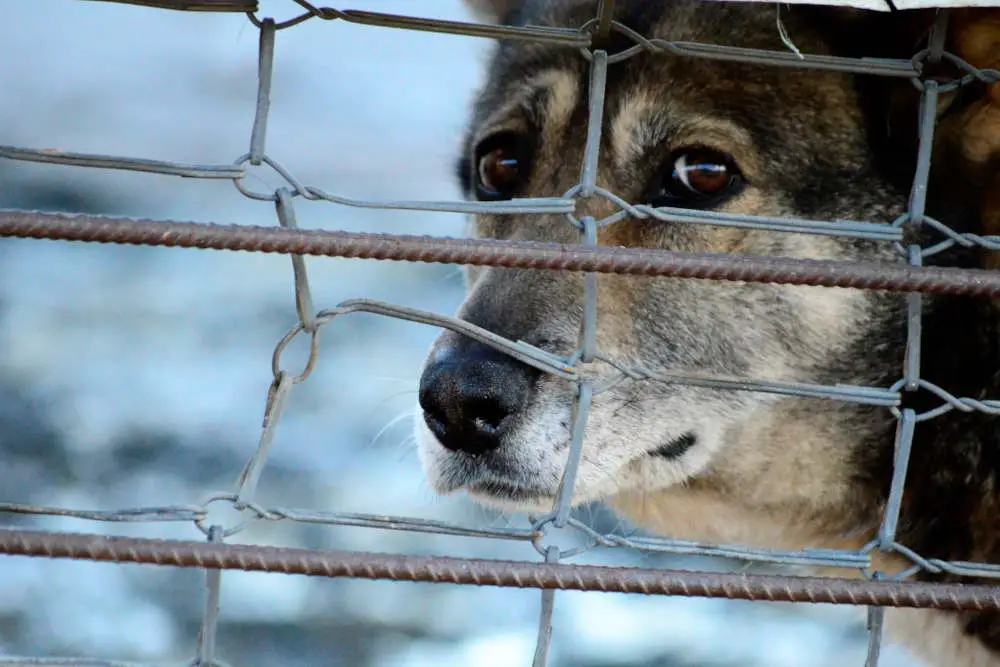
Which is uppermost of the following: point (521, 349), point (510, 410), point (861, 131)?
point (861, 131)

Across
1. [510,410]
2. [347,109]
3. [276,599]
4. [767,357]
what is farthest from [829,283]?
[347,109]

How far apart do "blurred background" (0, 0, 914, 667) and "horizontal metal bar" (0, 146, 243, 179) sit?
2409 mm

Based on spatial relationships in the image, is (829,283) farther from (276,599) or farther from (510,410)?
(276,599)

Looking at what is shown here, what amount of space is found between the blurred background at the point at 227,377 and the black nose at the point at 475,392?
1.76 m

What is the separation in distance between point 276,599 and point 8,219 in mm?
2943

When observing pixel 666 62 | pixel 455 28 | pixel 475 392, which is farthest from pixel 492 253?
pixel 666 62

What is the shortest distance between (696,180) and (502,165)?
52cm

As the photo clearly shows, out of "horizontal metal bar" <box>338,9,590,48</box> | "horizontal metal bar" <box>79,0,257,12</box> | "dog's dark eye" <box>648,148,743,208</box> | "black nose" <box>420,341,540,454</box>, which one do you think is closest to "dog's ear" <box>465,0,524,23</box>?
"dog's dark eye" <box>648,148,743,208</box>

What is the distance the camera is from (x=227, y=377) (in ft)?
14.1

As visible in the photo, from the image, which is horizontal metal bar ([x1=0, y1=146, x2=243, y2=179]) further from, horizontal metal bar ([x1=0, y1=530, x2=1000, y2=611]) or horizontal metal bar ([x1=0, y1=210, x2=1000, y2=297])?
horizontal metal bar ([x1=0, y1=530, x2=1000, y2=611])

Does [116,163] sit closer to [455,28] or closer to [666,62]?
[455,28]

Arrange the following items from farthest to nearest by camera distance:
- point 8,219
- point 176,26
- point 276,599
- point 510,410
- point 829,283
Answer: point 176,26, point 276,599, point 510,410, point 829,283, point 8,219

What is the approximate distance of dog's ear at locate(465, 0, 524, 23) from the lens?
2.88 meters

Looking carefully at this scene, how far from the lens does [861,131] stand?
7.10ft
